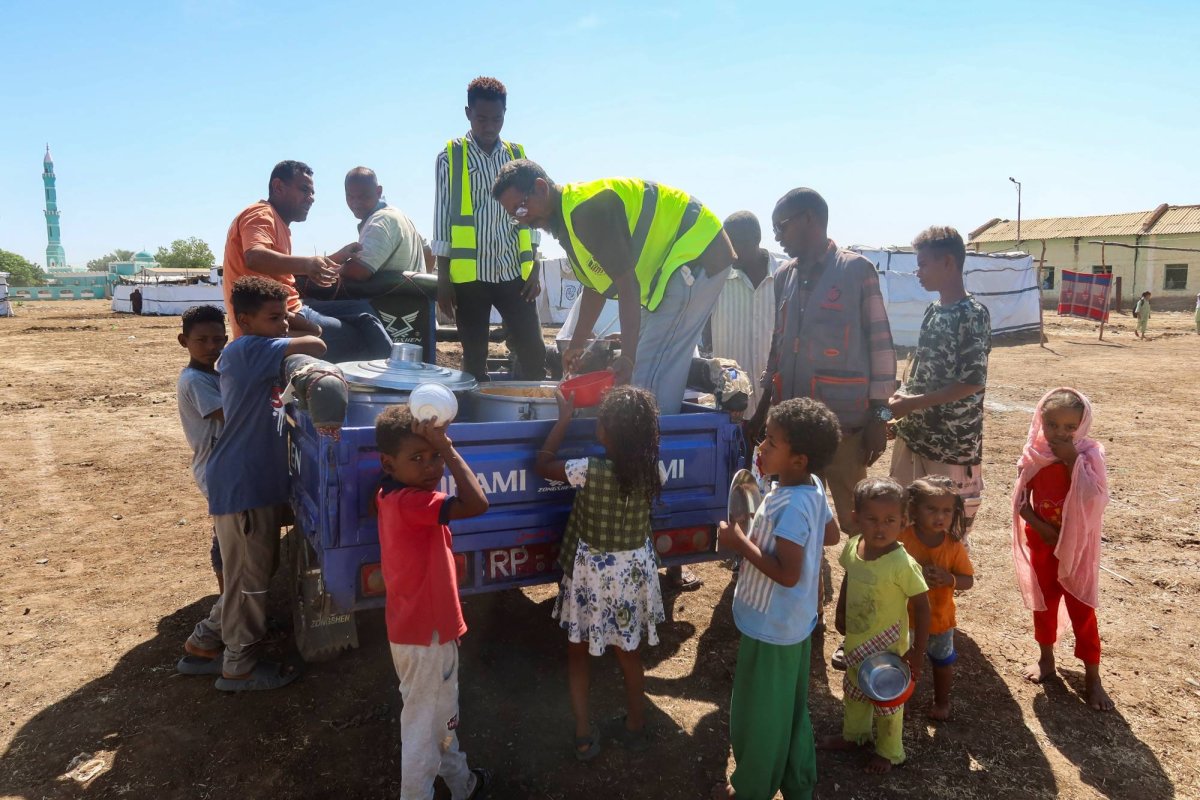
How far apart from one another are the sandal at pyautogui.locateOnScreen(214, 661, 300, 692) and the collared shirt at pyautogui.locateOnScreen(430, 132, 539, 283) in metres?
2.36

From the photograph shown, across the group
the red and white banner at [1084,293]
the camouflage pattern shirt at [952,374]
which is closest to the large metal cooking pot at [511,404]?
the camouflage pattern shirt at [952,374]

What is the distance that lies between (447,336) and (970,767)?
13.1ft

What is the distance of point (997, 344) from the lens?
1941 cm

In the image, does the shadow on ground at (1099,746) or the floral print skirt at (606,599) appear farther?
the floral print skirt at (606,599)

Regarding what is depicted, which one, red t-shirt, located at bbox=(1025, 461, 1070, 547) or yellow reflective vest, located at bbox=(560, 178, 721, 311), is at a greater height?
yellow reflective vest, located at bbox=(560, 178, 721, 311)

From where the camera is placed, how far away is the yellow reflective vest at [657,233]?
339cm

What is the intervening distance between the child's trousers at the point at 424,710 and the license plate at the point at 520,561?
20.5 inches

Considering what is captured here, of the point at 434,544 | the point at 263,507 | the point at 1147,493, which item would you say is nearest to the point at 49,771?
the point at 263,507

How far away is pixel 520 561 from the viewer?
117 inches

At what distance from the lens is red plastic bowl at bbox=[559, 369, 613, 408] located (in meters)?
2.86

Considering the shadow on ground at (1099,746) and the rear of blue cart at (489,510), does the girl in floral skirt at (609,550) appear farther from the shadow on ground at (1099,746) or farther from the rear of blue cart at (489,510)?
the shadow on ground at (1099,746)

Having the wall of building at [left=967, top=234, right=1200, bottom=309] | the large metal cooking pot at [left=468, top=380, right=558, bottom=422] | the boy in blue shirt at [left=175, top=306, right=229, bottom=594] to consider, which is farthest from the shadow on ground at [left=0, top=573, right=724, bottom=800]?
the wall of building at [left=967, top=234, right=1200, bottom=309]

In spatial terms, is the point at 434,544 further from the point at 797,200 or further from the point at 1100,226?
the point at 1100,226

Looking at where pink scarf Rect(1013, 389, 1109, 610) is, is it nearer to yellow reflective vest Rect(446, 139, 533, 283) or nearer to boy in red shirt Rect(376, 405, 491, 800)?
boy in red shirt Rect(376, 405, 491, 800)
